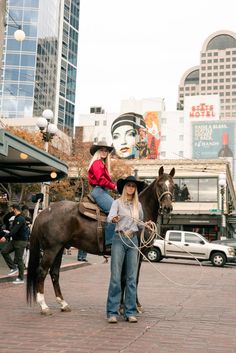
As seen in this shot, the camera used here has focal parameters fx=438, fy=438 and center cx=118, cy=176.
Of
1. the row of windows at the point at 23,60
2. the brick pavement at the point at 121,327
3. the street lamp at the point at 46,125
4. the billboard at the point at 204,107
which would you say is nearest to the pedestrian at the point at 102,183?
the brick pavement at the point at 121,327

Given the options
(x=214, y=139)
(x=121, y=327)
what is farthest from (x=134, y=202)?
(x=214, y=139)

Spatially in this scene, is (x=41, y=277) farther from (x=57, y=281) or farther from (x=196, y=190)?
(x=196, y=190)

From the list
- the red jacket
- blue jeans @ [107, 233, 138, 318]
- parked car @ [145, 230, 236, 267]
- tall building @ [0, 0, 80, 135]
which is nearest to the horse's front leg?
blue jeans @ [107, 233, 138, 318]

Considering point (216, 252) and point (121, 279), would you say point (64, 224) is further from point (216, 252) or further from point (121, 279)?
point (216, 252)

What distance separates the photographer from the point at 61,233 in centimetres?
740

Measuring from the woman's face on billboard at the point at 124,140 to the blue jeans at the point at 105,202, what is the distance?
85897mm

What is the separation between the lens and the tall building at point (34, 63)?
72562 millimetres

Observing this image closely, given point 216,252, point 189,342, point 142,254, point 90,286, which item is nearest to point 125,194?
point 142,254

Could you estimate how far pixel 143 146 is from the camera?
315 ft

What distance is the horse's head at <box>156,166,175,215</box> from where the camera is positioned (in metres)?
7.28

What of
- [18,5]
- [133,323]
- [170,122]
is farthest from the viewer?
[170,122]

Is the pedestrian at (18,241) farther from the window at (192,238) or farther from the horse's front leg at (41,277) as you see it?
the window at (192,238)

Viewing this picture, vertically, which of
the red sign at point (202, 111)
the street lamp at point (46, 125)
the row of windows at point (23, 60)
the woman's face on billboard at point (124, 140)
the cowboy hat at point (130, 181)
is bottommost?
the cowboy hat at point (130, 181)

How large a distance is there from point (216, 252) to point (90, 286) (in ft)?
44.2
